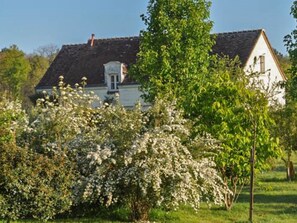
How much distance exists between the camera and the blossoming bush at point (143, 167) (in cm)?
1212

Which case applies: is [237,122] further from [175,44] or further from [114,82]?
[114,82]

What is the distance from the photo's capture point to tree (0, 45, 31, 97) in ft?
199

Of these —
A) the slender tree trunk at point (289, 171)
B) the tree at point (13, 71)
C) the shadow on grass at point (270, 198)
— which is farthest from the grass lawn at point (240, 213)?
the tree at point (13, 71)

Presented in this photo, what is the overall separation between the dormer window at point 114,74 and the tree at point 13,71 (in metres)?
21.0

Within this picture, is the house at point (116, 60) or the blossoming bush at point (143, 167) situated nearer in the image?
the blossoming bush at point (143, 167)

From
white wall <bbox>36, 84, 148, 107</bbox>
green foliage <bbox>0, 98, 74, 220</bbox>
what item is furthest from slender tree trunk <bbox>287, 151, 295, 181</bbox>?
white wall <bbox>36, 84, 148, 107</bbox>

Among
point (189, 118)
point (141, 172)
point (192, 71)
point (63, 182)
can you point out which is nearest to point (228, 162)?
point (189, 118)

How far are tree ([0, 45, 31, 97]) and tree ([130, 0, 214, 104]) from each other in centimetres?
3820

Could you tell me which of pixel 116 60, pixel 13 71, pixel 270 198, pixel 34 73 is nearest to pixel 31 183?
pixel 270 198

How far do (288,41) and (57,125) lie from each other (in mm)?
9262

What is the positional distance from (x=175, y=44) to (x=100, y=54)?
70.7 ft

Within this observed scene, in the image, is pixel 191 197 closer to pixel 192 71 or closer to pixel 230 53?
pixel 192 71

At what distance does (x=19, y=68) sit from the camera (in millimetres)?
61344

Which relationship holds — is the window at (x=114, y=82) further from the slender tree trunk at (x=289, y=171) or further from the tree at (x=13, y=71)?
the tree at (x=13, y=71)
